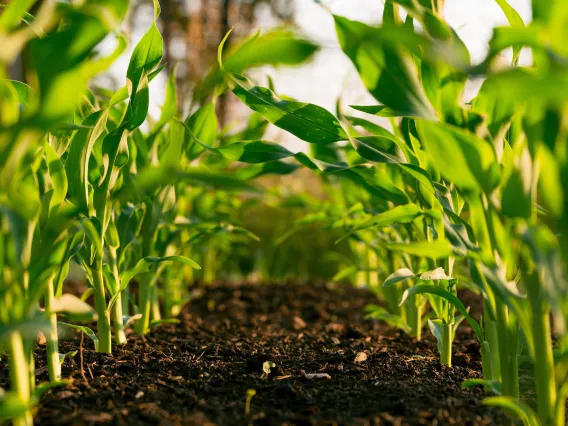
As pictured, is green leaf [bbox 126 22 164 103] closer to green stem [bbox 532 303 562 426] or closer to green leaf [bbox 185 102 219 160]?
green leaf [bbox 185 102 219 160]

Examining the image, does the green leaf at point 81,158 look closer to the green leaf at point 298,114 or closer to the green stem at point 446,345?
the green leaf at point 298,114

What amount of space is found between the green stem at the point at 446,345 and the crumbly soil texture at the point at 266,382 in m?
0.03

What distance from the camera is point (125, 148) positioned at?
1.51m

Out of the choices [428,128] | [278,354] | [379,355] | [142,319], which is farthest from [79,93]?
[142,319]

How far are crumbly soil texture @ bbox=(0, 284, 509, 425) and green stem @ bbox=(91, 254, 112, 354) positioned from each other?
0.04m

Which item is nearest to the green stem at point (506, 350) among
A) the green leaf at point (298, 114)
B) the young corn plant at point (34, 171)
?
the green leaf at point (298, 114)

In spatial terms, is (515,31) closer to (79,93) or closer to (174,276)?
(79,93)

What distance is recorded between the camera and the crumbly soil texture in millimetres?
1051

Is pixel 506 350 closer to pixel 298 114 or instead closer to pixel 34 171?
pixel 298 114

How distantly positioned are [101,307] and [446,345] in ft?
3.06

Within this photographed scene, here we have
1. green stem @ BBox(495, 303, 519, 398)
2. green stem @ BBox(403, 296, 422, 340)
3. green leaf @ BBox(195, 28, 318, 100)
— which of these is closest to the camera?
green leaf @ BBox(195, 28, 318, 100)

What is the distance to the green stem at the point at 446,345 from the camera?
1.45 metres

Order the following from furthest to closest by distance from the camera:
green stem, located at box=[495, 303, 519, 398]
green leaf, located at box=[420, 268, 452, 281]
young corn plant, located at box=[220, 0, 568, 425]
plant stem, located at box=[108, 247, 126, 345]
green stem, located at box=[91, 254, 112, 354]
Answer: plant stem, located at box=[108, 247, 126, 345] < green stem, located at box=[91, 254, 112, 354] < green leaf, located at box=[420, 268, 452, 281] < green stem, located at box=[495, 303, 519, 398] < young corn plant, located at box=[220, 0, 568, 425]

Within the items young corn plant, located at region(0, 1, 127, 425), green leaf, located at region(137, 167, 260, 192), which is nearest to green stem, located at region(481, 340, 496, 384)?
green leaf, located at region(137, 167, 260, 192)
